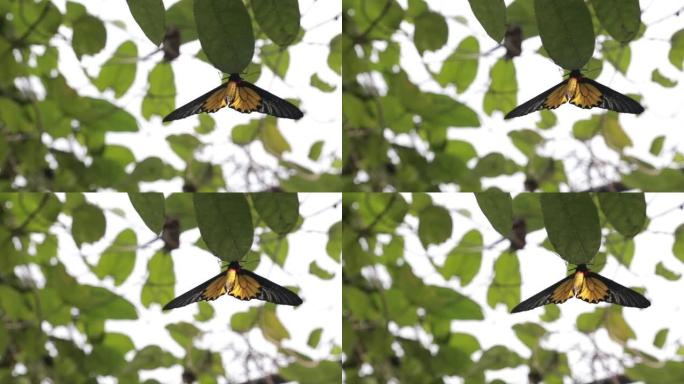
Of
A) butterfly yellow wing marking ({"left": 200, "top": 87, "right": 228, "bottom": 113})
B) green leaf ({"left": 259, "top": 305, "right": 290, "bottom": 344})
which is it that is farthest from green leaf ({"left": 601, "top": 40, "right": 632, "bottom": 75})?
green leaf ({"left": 259, "top": 305, "right": 290, "bottom": 344})

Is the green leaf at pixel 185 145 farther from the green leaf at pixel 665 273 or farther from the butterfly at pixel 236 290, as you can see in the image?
the green leaf at pixel 665 273

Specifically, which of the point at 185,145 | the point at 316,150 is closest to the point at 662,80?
the point at 316,150

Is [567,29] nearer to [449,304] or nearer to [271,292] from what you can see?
[449,304]

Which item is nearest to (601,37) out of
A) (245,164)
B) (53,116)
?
(245,164)

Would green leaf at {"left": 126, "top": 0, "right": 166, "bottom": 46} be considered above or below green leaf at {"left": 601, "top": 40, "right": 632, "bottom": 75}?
above

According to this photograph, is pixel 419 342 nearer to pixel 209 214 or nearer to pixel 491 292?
pixel 491 292

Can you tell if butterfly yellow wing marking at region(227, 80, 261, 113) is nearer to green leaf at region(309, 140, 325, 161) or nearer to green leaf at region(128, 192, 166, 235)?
green leaf at region(309, 140, 325, 161)

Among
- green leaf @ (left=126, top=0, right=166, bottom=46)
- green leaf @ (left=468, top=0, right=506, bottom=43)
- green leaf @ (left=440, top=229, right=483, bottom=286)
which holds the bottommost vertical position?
green leaf @ (left=440, top=229, right=483, bottom=286)
